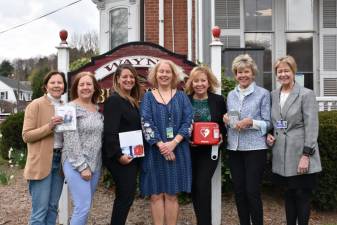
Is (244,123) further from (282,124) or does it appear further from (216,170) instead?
(216,170)

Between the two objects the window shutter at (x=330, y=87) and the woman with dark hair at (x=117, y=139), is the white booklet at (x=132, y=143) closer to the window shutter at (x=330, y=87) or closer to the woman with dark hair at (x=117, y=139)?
the woman with dark hair at (x=117, y=139)

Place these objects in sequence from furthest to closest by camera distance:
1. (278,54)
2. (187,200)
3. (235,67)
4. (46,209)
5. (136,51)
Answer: (278,54) < (187,200) < (136,51) < (235,67) < (46,209)

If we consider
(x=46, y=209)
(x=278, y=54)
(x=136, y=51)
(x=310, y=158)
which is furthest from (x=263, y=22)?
(x=46, y=209)

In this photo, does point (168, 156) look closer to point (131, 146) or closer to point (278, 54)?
point (131, 146)

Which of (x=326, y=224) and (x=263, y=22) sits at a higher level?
(x=263, y=22)

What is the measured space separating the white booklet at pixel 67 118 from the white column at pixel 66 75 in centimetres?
140

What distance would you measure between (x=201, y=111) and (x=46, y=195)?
5.89 feet

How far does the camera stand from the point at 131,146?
4.62m

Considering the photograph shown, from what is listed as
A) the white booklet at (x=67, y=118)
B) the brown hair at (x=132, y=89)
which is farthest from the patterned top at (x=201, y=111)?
the white booklet at (x=67, y=118)

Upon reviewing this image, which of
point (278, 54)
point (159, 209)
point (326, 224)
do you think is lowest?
point (326, 224)

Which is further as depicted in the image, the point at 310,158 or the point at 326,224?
the point at 326,224

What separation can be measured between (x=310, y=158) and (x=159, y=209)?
5.23ft

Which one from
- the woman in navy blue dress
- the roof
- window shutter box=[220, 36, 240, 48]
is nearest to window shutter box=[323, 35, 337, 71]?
window shutter box=[220, 36, 240, 48]

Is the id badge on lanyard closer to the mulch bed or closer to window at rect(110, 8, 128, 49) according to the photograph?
the mulch bed
